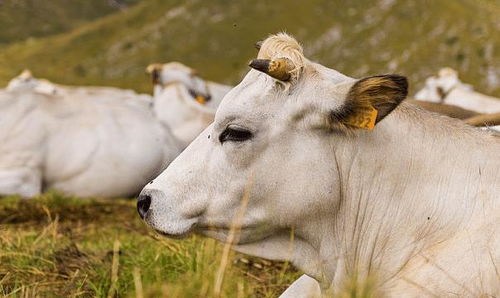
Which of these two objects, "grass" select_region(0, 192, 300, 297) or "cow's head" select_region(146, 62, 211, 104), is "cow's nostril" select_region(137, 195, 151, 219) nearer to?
"grass" select_region(0, 192, 300, 297)

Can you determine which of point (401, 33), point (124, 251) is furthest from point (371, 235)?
point (401, 33)

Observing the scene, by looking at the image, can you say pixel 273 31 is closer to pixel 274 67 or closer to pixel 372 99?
pixel 274 67

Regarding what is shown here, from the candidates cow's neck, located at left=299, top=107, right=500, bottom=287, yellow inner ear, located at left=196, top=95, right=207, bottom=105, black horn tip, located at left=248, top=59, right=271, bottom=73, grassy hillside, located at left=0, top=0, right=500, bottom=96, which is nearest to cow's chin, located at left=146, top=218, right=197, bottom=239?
cow's neck, located at left=299, top=107, right=500, bottom=287

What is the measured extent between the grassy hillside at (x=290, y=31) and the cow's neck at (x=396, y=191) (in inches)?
3757

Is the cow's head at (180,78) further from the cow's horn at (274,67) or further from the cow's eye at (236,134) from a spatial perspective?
the cow's horn at (274,67)

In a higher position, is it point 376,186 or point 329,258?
point 376,186

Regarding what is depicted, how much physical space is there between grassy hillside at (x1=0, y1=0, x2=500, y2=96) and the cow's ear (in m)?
95.8

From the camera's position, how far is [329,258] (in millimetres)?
4531

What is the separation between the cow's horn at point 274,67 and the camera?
14.3ft

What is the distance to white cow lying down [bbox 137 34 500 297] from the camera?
4.37 meters

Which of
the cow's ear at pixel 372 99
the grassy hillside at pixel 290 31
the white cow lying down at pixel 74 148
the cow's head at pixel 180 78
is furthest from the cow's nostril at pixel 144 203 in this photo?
the grassy hillside at pixel 290 31

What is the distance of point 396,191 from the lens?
4.47 meters

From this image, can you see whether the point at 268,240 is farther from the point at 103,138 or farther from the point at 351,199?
the point at 103,138

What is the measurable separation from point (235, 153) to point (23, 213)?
6.15m
